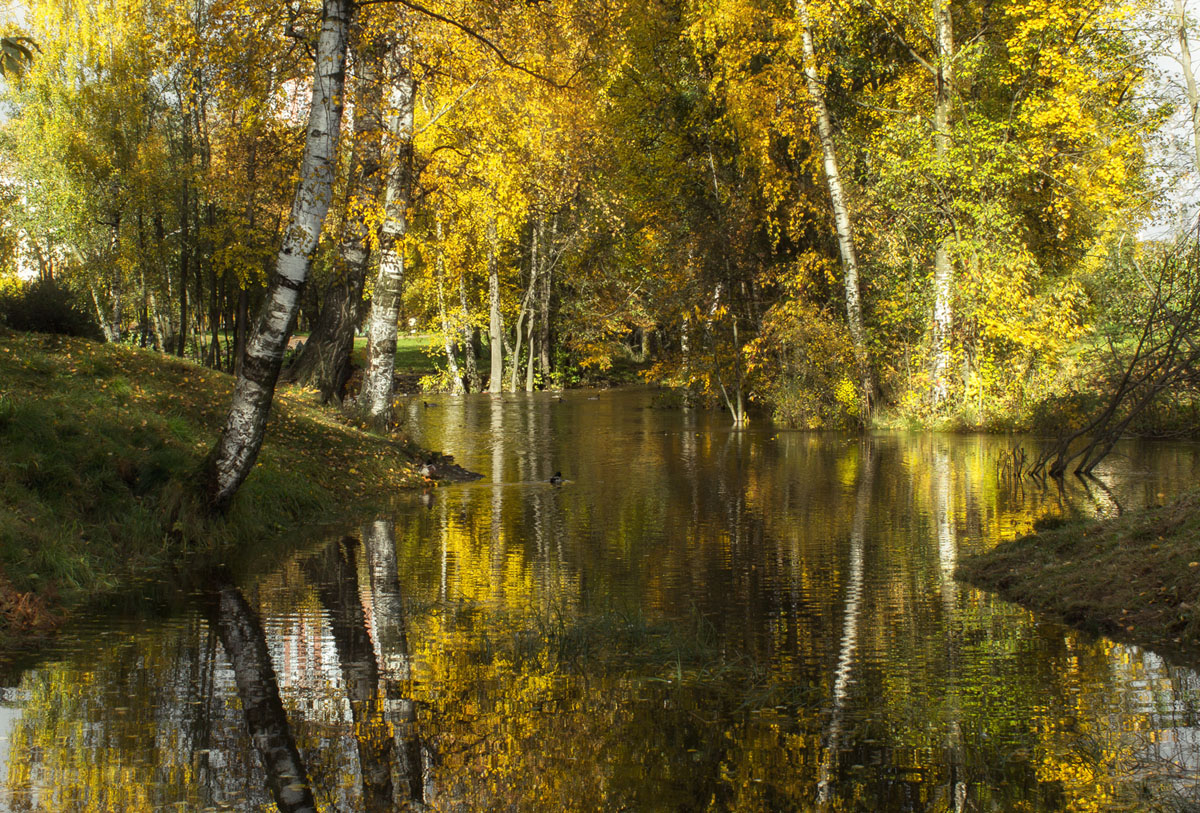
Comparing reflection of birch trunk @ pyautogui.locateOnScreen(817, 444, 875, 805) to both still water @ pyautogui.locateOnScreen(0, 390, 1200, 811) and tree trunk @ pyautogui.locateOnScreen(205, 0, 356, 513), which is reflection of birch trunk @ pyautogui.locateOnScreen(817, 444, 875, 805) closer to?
still water @ pyautogui.locateOnScreen(0, 390, 1200, 811)

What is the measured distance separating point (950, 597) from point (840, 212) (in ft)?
59.8

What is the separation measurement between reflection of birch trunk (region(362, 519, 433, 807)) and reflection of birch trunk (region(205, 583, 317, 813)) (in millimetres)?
445

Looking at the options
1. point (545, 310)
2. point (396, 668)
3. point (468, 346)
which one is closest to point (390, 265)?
point (396, 668)

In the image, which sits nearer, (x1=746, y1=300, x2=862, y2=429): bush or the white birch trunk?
the white birch trunk

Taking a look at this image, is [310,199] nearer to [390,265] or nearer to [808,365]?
[390,265]

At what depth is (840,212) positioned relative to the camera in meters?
25.7

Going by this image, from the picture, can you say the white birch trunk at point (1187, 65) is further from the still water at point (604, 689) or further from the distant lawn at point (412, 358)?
the distant lawn at point (412, 358)

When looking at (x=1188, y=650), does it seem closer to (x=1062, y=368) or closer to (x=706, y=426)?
(x=1062, y=368)

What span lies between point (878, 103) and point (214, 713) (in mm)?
24760

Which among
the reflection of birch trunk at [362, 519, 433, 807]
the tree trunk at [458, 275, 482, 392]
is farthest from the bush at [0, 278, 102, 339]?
the tree trunk at [458, 275, 482, 392]

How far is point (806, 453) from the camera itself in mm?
21422

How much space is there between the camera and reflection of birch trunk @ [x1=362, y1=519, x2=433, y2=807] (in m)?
4.89

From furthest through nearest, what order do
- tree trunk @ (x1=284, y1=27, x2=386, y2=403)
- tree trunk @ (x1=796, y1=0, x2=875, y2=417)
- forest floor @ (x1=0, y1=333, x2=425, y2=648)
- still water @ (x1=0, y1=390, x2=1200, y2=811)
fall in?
tree trunk @ (x1=796, y1=0, x2=875, y2=417) → tree trunk @ (x1=284, y1=27, x2=386, y2=403) → forest floor @ (x1=0, y1=333, x2=425, y2=648) → still water @ (x1=0, y1=390, x2=1200, y2=811)

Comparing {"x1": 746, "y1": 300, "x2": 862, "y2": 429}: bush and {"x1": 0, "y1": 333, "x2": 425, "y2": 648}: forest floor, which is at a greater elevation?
{"x1": 746, "y1": 300, "x2": 862, "y2": 429}: bush
